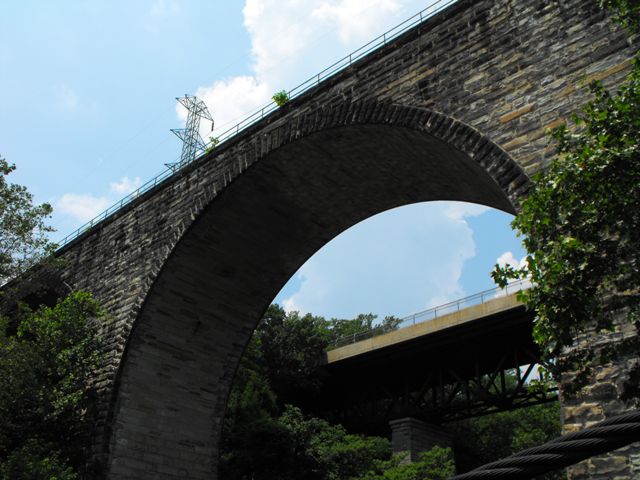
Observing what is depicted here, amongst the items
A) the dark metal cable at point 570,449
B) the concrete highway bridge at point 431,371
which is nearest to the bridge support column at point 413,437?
the concrete highway bridge at point 431,371

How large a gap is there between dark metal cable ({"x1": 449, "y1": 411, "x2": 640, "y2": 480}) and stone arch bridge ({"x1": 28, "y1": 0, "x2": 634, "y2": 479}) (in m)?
8.69

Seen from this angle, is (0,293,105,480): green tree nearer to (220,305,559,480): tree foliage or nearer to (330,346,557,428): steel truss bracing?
(220,305,559,480): tree foliage

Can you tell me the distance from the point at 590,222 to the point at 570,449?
5.59m

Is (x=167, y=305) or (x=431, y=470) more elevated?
(x=167, y=305)

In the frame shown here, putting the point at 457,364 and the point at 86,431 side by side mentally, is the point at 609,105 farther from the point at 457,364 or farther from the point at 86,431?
the point at 457,364

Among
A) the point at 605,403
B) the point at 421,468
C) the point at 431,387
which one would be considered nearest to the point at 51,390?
the point at 605,403

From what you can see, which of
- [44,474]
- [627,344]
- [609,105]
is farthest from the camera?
[44,474]

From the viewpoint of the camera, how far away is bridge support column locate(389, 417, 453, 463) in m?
24.7

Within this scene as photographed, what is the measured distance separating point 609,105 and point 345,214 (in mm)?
10164

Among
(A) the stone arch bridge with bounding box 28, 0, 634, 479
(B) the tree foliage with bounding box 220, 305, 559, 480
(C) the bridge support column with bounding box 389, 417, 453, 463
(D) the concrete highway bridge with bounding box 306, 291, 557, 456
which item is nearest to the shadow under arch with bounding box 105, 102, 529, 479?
(A) the stone arch bridge with bounding box 28, 0, 634, 479

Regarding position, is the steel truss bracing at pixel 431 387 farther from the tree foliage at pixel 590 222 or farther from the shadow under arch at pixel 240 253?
the tree foliage at pixel 590 222

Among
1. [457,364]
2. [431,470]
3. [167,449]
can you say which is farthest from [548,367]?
[457,364]

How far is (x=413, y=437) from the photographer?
25062mm

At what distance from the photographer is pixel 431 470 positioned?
2216cm
